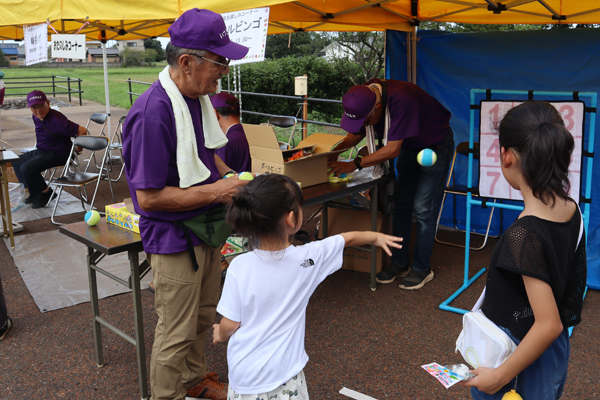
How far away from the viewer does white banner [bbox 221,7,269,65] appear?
117 inches

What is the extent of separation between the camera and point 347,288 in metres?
4.09

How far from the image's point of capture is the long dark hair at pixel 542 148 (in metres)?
1.36

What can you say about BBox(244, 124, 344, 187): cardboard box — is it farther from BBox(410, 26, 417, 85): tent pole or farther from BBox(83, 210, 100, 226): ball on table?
BBox(410, 26, 417, 85): tent pole

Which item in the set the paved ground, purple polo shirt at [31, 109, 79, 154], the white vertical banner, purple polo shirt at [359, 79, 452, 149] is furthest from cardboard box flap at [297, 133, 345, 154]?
purple polo shirt at [31, 109, 79, 154]

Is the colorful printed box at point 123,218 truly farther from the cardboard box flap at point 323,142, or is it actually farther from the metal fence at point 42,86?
the metal fence at point 42,86

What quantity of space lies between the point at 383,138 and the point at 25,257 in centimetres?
351

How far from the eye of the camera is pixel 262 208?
1569mm

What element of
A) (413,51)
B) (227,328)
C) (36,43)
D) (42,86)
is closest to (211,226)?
(227,328)

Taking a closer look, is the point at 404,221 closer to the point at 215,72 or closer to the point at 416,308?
the point at 416,308

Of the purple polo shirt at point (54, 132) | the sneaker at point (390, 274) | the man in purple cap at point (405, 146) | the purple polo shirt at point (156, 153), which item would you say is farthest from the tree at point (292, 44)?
the purple polo shirt at point (156, 153)

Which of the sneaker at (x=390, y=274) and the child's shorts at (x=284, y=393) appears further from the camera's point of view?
the sneaker at (x=390, y=274)

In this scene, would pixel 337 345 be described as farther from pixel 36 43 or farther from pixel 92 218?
pixel 36 43

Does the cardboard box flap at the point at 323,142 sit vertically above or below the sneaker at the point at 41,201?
above

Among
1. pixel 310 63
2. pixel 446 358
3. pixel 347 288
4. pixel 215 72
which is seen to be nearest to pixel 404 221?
pixel 347 288
